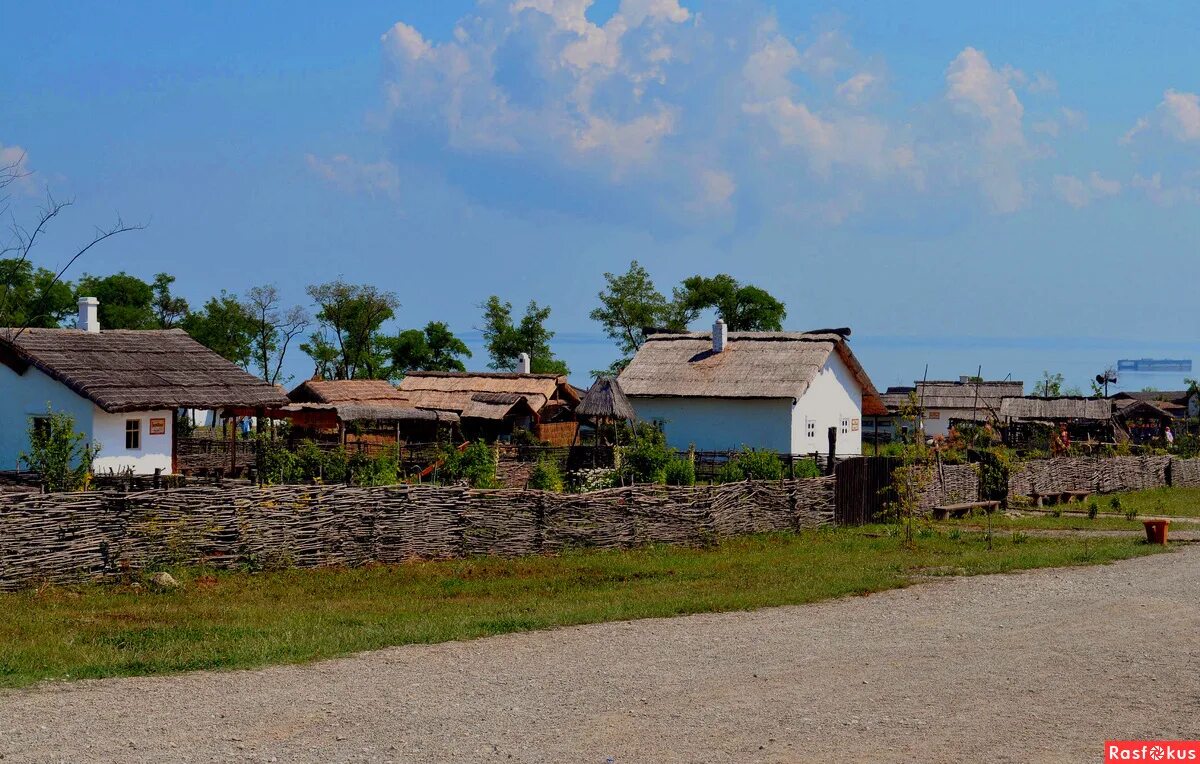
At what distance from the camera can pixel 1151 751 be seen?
828 centimetres

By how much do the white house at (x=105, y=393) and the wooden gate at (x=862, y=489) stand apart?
14.3 metres

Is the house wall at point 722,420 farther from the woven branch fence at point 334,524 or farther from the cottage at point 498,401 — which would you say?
the woven branch fence at point 334,524

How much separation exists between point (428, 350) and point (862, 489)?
48697mm

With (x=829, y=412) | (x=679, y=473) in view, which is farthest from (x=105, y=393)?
(x=829, y=412)

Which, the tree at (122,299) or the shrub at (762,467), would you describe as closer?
the shrub at (762,467)

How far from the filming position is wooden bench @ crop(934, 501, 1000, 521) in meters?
27.5

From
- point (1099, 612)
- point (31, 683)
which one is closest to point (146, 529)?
point (31, 683)

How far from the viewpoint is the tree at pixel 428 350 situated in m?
71.9

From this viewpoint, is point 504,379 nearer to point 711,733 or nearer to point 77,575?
point 77,575

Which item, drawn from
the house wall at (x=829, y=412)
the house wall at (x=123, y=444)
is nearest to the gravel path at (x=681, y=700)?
the house wall at (x=123, y=444)

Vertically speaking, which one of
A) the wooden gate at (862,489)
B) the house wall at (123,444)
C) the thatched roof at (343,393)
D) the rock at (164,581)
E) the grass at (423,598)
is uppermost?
the thatched roof at (343,393)

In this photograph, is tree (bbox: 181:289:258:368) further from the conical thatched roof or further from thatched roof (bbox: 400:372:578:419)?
the conical thatched roof

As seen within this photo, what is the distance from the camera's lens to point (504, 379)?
2068 inches

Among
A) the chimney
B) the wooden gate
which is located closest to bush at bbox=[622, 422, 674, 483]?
the wooden gate
